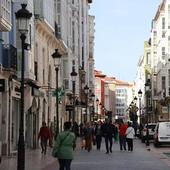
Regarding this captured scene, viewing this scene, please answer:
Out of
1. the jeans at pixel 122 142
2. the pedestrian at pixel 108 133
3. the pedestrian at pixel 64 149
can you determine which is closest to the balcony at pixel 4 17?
the pedestrian at pixel 64 149

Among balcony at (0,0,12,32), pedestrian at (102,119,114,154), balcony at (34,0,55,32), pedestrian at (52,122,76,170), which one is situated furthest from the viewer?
balcony at (34,0,55,32)

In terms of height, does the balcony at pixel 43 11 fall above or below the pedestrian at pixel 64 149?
above

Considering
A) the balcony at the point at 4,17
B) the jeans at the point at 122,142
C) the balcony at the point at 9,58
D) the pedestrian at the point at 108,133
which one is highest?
the balcony at the point at 4,17

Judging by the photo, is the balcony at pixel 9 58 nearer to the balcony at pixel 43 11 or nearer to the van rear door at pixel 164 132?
the balcony at pixel 43 11

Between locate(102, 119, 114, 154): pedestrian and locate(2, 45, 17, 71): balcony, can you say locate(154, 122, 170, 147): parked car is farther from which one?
locate(2, 45, 17, 71): balcony

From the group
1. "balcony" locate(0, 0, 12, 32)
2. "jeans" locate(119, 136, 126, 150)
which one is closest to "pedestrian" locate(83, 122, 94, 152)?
"jeans" locate(119, 136, 126, 150)

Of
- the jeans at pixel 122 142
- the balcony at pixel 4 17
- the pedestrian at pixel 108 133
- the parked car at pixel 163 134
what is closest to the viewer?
the balcony at pixel 4 17

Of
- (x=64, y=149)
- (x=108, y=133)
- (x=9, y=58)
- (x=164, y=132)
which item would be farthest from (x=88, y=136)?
(x=64, y=149)

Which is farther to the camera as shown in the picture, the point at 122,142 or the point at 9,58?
the point at 122,142

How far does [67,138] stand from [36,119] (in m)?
28.3

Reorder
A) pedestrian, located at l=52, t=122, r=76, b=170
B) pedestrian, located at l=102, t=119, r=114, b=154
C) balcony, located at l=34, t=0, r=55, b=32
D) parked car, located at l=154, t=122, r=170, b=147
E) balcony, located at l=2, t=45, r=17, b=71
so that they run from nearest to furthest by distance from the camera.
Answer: pedestrian, located at l=52, t=122, r=76, b=170, balcony, located at l=2, t=45, r=17, b=71, pedestrian, located at l=102, t=119, r=114, b=154, balcony, located at l=34, t=0, r=55, b=32, parked car, located at l=154, t=122, r=170, b=147

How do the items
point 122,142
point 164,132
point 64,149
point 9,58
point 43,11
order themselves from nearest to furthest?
point 64,149 < point 9,58 < point 122,142 < point 43,11 < point 164,132

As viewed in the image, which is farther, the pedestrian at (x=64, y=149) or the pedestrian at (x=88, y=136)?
the pedestrian at (x=88, y=136)

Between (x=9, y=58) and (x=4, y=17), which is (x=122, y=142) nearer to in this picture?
(x=9, y=58)
